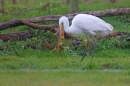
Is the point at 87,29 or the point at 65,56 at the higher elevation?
the point at 87,29

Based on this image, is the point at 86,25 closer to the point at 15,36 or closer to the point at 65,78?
the point at 15,36

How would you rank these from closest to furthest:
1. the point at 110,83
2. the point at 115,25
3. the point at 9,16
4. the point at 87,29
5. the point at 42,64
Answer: the point at 110,83, the point at 42,64, the point at 87,29, the point at 115,25, the point at 9,16

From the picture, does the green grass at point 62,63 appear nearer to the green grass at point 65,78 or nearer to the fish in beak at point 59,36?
the green grass at point 65,78

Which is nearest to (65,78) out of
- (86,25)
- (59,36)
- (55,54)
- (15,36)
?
(86,25)

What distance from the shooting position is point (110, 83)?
8508 millimetres

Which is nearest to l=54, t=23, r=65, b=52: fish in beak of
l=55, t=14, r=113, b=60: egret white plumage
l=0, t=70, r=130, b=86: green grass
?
l=55, t=14, r=113, b=60: egret white plumage

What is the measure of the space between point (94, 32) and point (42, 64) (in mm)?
2214

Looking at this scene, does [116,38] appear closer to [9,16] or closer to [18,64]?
[18,64]

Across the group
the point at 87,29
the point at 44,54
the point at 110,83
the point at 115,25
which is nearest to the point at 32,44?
the point at 44,54

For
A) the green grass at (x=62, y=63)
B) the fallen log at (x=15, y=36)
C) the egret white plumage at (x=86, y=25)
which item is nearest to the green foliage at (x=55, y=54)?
the green grass at (x=62, y=63)

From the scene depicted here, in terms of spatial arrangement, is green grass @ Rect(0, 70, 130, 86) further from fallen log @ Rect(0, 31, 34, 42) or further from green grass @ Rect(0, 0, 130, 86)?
fallen log @ Rect(0, 31, 34, 42)

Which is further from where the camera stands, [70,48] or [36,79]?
[70,48]

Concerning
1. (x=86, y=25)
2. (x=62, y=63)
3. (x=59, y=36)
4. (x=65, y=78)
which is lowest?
(x=62, y=63)

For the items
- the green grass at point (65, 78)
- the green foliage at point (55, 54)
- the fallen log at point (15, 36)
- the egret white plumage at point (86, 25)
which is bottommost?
the green foliage at point (55, 54)
